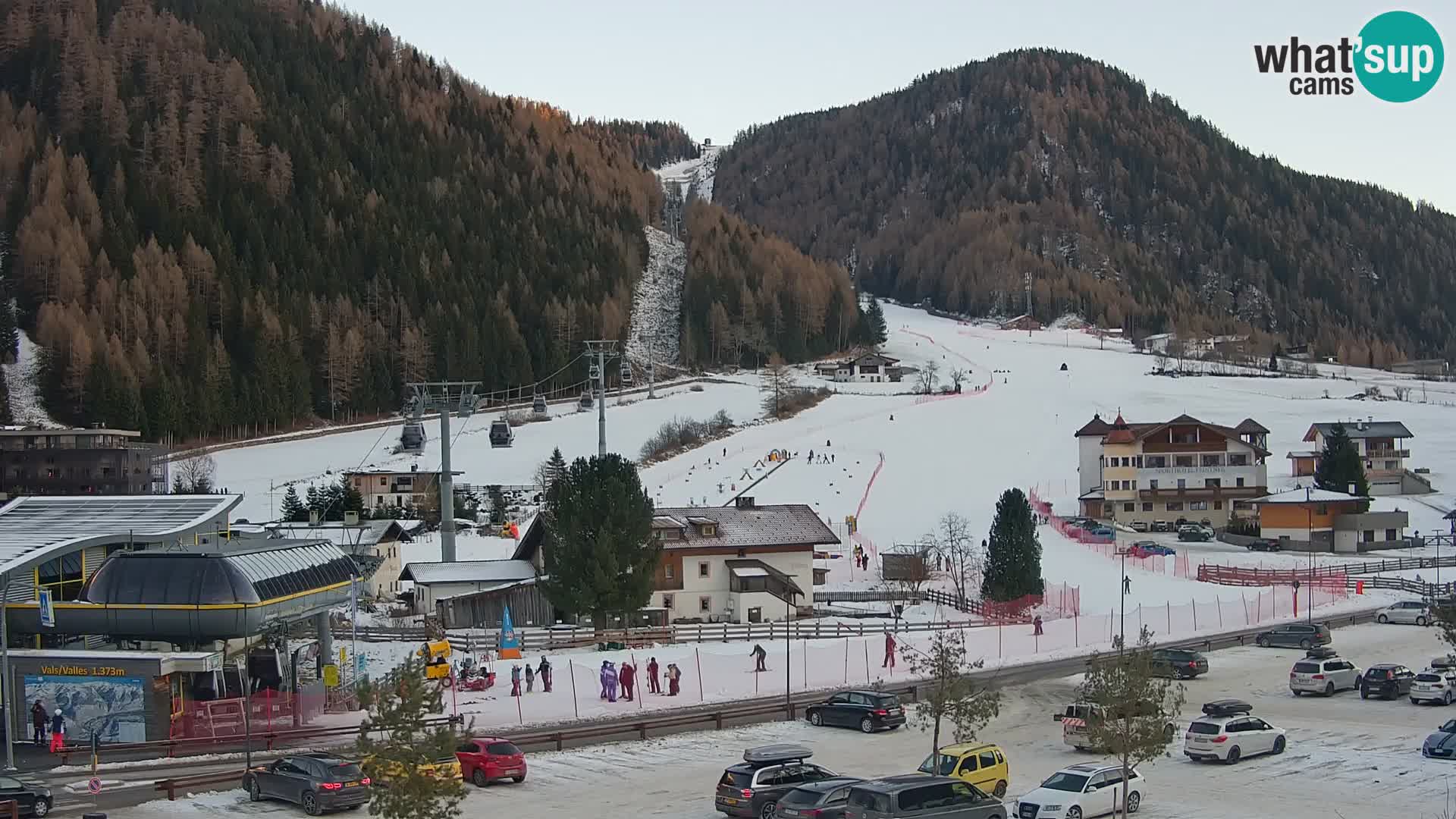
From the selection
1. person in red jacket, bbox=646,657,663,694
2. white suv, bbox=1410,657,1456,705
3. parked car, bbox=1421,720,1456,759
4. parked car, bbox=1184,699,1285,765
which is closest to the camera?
parked car, bbox=1421,720,1456,759

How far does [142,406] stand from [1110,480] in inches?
2699

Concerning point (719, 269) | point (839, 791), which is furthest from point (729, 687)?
point (719, 269)

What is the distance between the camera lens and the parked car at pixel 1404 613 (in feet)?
153

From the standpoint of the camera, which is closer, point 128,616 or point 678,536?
point 128,616

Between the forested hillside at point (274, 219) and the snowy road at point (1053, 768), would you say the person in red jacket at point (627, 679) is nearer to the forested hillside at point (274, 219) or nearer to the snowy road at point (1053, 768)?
the snowy road at point (1053, 768)

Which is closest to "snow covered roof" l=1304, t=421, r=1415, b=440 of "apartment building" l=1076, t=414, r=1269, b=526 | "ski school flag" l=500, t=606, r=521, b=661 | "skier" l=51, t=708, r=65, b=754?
"apartment building" l=1076, t=414, r=1269, b=526

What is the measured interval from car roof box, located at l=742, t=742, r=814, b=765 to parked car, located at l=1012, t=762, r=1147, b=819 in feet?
11.3

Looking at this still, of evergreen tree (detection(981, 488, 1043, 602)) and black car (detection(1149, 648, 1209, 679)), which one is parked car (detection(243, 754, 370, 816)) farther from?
evergreen tree (detection(981, 488, 1043, 602))

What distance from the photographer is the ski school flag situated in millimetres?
39312

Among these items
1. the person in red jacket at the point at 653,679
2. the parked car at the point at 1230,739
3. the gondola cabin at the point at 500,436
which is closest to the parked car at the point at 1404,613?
the parked car at the point at 1230,739

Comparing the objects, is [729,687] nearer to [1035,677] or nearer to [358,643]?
[1035,677]

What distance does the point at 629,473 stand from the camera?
4450cm

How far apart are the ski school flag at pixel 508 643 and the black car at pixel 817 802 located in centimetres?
1767

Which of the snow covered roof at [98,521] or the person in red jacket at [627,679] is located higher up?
the snow covered roof at [98,521]
